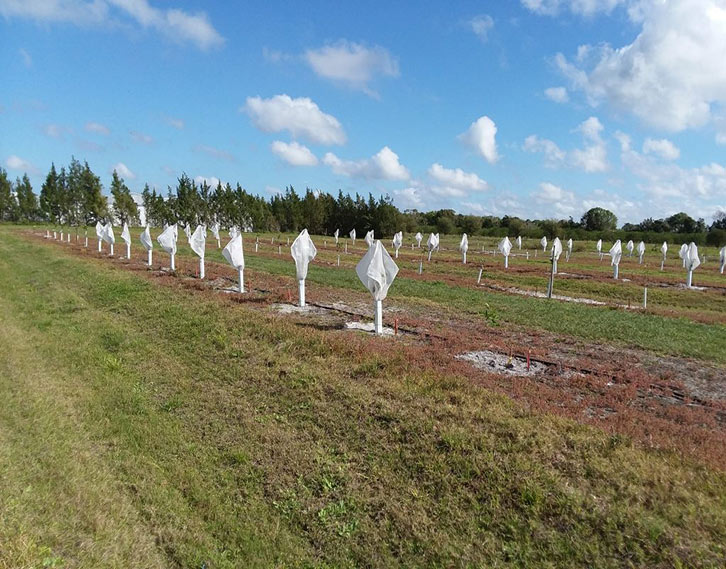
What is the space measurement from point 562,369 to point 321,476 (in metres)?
5.60

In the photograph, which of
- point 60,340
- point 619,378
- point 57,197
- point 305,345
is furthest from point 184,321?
point 57,197

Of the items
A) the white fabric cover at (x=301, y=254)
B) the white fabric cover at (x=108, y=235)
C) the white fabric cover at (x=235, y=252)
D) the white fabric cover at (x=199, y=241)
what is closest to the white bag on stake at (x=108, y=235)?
the white fabric cover at (x=108, y=235)

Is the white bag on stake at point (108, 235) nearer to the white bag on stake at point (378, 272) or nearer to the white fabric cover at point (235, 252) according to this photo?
the white fabric cover at point (235, 252)

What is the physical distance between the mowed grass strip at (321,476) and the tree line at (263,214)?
66551 millimetres

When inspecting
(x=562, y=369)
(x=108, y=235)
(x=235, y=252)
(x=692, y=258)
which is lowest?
(x=562, y=369)

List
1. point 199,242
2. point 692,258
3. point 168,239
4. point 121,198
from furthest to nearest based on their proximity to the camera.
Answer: point 121,198 < point 692,258 < point 168,239 < point 199,242

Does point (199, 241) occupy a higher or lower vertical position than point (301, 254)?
higher

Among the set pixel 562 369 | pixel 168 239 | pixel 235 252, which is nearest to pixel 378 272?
pixel 562 369

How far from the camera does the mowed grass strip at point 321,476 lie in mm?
4836

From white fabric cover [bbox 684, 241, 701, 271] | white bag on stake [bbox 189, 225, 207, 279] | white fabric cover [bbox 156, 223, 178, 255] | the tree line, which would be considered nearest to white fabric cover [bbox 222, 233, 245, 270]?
white bag on stake [bbox 189, 225, 207, 279]

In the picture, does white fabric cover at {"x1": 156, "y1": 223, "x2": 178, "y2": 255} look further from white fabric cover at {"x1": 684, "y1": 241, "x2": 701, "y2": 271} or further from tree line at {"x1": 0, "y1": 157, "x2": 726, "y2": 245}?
tree line at {"x1": 0, "y1": 157, "x2": 726, "y2": 245}

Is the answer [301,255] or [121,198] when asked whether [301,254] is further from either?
[121,198]

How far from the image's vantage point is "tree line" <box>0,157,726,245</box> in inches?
2707

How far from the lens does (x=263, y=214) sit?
276ft
